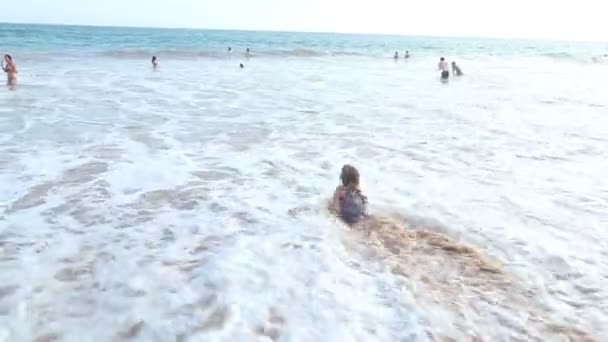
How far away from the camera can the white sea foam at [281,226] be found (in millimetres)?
4496

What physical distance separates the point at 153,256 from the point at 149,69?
2704cm

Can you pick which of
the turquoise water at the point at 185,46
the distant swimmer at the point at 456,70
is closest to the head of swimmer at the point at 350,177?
the distant swimmer at the point at 456,70

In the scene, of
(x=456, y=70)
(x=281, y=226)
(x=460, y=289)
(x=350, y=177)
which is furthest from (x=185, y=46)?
(x=460, y=289)

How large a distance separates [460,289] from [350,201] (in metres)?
2.10

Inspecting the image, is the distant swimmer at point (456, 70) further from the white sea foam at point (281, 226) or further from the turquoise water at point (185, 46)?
the turquoise water at point (185, 46)

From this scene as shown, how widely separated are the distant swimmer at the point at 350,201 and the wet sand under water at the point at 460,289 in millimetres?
203

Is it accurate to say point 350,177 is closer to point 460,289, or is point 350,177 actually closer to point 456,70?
point 460,289

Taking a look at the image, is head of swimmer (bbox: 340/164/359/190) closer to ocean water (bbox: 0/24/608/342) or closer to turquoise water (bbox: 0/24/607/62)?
ocean water (bbox: 0/24/608/342)

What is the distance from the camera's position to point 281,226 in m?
6.57

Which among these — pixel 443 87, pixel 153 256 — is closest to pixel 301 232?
pixel 153 256

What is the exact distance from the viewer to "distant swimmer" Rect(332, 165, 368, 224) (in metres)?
6.68

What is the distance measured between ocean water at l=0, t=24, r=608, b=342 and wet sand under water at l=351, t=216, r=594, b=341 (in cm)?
2

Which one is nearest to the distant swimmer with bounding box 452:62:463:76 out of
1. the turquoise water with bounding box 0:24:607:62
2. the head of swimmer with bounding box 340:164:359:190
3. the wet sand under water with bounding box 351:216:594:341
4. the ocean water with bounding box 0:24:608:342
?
the ocean water with bounding box 0:24:608:342

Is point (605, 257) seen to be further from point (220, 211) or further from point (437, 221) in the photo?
point (220, 211)
